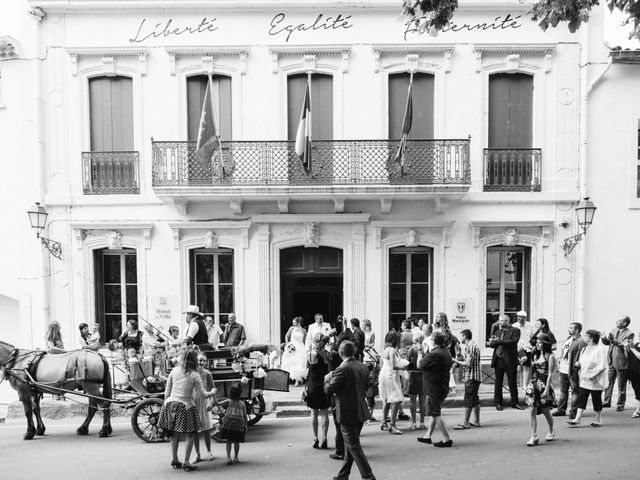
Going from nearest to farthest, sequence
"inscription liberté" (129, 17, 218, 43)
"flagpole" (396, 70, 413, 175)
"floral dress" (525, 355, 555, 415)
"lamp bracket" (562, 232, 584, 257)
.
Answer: "floral dress" (525, 355, 555, 415)
"flagpole" (396, 70, 413, 175)
"lamp bracket" (562, 232, 584, 257)
"inscription liberté" (129, 17, 218, 43)

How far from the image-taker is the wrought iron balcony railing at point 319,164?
→ 36.6 feet

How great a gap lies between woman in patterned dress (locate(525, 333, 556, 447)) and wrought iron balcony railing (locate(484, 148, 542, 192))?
5279 mm

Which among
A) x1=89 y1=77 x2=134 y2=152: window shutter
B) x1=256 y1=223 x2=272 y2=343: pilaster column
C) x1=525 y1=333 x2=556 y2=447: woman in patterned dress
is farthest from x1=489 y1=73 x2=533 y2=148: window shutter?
x1=89 y1=77 x2=134 y2=152: window shutter

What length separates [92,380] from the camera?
771 cm

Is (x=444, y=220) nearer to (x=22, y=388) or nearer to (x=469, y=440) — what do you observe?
(x=469, y=440)

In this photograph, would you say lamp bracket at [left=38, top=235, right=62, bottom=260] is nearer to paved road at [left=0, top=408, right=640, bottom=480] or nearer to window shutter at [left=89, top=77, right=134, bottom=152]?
window shutter at [left=89, top=77, right=134, bottom=152]

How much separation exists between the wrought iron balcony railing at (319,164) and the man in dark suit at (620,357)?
438cm

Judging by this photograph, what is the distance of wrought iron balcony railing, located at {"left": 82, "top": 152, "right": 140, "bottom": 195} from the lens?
11711mm

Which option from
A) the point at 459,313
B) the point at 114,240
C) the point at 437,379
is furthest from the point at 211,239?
the point at 437,379

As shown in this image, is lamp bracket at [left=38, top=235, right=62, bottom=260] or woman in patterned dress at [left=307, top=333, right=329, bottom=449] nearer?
woman in patterned dress at [left=307, top=333, right=329, bottom=449]

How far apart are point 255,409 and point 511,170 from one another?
7985 mm

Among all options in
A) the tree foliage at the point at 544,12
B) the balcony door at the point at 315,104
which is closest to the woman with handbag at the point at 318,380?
the tree foliage at the point at 544,12

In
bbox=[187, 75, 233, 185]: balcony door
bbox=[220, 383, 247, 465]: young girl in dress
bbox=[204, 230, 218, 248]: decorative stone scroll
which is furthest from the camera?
bbox=[187, 75, 233, 185]: balcony door

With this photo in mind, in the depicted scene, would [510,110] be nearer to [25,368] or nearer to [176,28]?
[176,28]
